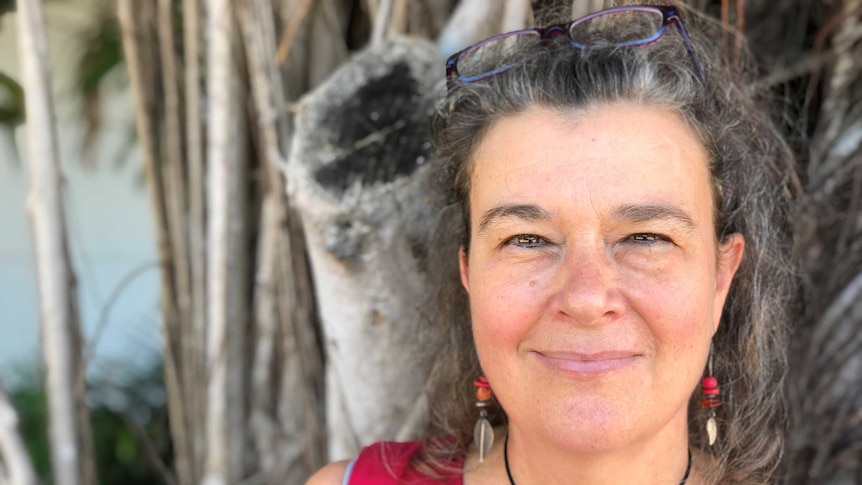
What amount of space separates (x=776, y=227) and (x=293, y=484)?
1.21m

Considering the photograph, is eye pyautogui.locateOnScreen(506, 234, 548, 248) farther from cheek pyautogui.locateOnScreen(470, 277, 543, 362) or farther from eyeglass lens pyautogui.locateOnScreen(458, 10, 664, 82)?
eyeglass lens pyautogui.locateOnScreen(458, 10, 664, 82)

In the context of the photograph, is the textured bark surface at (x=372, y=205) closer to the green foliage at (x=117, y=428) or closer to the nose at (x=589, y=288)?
the nose at (x=589, y=288)

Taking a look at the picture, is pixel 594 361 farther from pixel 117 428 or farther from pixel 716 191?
pixel 117 428

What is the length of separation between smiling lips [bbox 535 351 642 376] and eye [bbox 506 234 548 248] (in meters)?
0.14

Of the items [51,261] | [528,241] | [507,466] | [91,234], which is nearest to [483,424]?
[507,466]

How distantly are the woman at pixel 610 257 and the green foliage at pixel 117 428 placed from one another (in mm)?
1318

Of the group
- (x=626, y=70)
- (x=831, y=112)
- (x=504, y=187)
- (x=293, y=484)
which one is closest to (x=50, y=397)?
(x=293, y=484)

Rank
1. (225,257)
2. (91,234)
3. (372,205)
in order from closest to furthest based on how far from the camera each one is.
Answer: (372,205) < (225,257) < (91,234)

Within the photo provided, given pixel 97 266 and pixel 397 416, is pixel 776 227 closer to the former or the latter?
pixel 397 416

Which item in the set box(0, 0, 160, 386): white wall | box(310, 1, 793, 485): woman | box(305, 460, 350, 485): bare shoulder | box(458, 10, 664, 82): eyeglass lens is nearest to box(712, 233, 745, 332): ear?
box(310, 1, 793, 485): woman

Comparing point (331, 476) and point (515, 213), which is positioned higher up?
point (515, 213)

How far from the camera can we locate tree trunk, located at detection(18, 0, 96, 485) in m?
1.49

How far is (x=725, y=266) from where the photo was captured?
47.1 inches

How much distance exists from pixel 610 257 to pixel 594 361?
0.44ft
